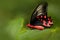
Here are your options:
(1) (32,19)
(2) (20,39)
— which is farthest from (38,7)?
(2) (20,39)

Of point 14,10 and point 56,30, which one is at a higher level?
point 14,10

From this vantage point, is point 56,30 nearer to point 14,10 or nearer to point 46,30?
point 46,30

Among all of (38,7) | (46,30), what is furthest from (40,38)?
(38,7)
